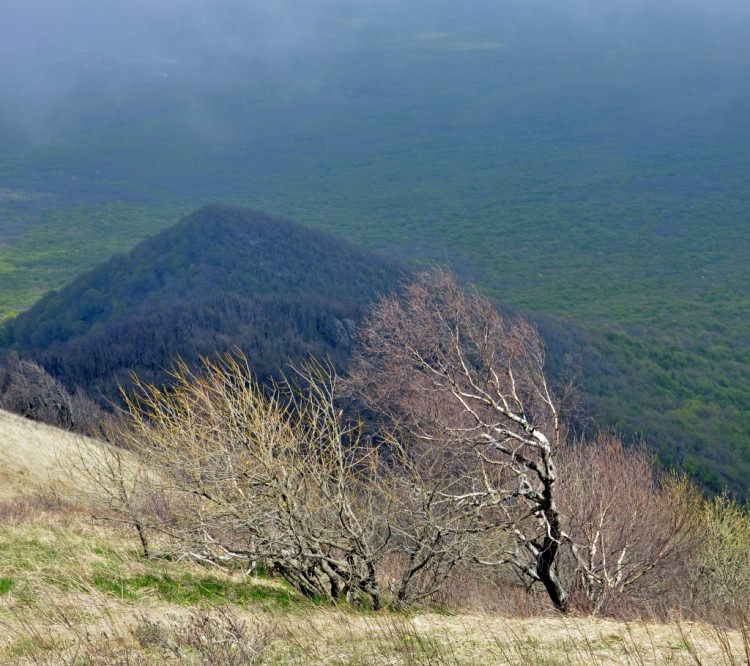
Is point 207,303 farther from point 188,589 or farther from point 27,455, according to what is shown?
point 188,589

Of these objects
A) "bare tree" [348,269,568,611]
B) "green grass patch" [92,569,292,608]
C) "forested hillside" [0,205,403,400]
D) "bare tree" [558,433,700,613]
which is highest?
"bare tree" [348,269,568,611]

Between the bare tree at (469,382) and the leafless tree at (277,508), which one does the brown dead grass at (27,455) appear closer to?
the leafless tree at (277,508)

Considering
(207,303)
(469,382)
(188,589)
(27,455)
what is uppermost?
(469,382)

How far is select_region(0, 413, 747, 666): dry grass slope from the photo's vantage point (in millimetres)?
7473

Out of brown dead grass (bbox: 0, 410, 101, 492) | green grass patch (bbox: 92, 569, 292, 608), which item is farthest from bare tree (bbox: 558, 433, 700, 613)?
brown dead grass (bbox: 0, 410, 101, 492)

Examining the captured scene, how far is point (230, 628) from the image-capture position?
7.83 metres

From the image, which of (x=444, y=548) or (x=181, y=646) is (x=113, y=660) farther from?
(x=444, y=548)

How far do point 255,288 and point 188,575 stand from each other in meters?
94.7

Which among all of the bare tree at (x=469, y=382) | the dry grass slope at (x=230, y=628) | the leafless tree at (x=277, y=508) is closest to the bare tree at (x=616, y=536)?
the bare tree at (x=469, y=382)

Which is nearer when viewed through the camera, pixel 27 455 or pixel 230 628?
pixel 230 628

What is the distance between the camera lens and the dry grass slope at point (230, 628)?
7.47 m

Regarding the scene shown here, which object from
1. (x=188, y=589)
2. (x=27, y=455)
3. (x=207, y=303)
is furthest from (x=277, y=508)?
(x=207, y=303)

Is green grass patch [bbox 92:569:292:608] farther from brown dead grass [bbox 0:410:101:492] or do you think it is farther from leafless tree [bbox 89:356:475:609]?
brown dead grass [bbox 0:410:101:492]

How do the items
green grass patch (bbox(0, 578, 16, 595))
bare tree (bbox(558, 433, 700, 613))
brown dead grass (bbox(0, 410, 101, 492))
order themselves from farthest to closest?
brown dead grass (bbox(0, 410, 101, 492)), bare tree (bbox(558, 433, 700, 613)), green grass patch (bbox(0, 578, 16, 595))
